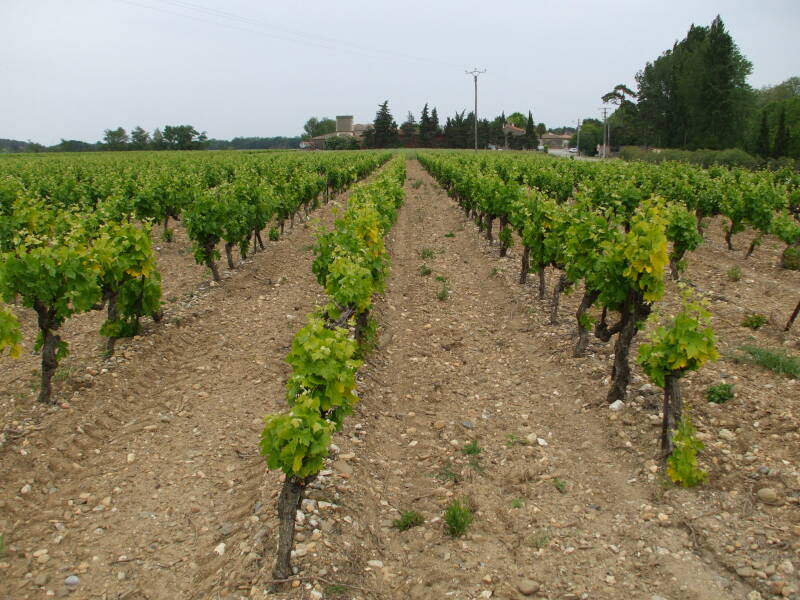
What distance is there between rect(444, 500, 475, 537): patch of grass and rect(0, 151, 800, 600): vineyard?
0.07 ft

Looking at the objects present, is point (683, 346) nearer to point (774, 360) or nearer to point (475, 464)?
point (475, 464)

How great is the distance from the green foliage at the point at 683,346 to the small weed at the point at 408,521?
3105 mm

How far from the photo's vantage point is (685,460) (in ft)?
19.1

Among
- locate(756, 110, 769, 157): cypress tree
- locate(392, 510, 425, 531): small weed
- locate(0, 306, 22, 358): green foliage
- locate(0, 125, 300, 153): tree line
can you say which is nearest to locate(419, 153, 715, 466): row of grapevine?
locate(392, 510, 425, 531): small weed

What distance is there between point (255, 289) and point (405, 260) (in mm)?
5180

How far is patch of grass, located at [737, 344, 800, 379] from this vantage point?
7887 millimetres

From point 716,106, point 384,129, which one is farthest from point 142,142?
point 716,106

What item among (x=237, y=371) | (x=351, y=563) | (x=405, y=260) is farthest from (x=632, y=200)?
(x=351, y=563)

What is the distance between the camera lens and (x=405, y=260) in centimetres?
1666

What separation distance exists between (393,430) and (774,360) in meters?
5.74

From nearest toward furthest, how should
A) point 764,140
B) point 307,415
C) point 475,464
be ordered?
point 307,415 < point 475,464 < point 764,140

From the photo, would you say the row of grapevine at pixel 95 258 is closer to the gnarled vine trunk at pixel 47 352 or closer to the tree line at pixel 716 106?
the gnarled vine trunk at pixel 47 352

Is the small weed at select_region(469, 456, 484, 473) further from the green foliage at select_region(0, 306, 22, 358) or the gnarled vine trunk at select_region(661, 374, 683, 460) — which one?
the green foliage at select_region(0, 306, 22, 358)

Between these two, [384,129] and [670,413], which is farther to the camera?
[384,129]
